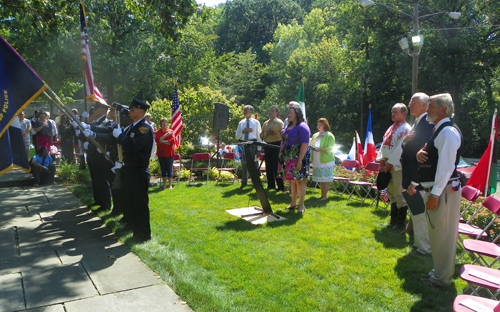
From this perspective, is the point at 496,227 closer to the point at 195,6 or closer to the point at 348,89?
the point at 195,6

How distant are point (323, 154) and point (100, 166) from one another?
4657 millimetres

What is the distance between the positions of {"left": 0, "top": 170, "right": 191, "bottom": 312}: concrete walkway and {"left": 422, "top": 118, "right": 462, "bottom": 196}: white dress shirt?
2.79 meters

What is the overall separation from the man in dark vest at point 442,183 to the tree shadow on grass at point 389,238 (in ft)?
4.50

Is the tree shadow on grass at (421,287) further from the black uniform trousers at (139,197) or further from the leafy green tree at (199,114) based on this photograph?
the leafy green tree at (199,114)

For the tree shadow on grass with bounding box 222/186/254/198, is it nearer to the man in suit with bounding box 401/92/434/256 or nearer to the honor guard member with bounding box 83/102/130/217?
the honor guard member with bounding box 83/102/130/217

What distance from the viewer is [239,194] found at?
9336 millimetres

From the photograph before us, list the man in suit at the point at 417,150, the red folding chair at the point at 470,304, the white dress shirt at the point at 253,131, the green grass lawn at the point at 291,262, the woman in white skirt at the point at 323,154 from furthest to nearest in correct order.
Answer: the white dress shirt at the point at 253,131 < the woman in white skirt at the point at 323,154 < the man in suit at the point at 417,150 < the green grass lawn at the point at 291,262 < the red folding chair at the point at 470,304

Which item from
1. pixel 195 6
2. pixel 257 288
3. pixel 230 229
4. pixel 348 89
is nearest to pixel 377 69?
pixel 348 89

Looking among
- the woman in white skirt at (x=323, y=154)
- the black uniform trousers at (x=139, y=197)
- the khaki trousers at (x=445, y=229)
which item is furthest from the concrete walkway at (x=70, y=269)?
the woman in white skirt at (x=323, y=154)

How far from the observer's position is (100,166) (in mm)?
7297

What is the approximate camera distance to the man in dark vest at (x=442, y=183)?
3.83 meters

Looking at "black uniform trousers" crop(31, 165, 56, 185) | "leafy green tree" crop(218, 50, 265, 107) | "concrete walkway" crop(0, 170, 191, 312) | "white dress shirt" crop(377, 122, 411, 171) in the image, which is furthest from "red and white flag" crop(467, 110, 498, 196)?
"leafy green tree" crop(218, 50, 265, 107)

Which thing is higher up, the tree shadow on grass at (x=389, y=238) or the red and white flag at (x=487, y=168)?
the red and white flag at (x=487, y=168)

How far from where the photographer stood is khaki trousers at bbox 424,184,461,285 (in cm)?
403
